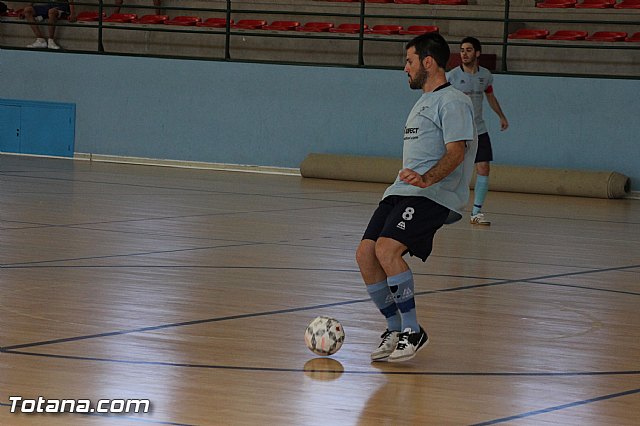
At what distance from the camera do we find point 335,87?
21531 millimetres

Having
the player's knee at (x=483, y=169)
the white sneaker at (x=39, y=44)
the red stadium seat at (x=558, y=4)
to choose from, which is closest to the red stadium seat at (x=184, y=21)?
the white sneaker at (x=39, y=44)

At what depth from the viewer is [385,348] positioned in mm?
6289

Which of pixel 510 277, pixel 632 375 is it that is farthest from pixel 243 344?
pixel 510 277

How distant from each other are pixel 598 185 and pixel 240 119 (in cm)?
696

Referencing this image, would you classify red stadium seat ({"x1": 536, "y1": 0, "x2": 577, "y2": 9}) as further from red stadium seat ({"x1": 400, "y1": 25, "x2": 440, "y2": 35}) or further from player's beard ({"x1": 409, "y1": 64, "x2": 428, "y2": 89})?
player's beard ({"x1": 409, "y1": 64, "x2": 428, "y2": 89})

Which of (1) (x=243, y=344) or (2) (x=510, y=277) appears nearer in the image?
(1) (x=243, y=344)

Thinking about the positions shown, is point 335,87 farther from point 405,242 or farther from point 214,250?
point 405,242

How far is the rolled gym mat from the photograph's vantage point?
18844 mm

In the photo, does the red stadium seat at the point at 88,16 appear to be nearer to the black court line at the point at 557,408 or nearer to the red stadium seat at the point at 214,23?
the red stadium seat at the point at 214,23

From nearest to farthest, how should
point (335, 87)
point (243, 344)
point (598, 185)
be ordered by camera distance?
point (243, 344)
point (598, 185)
point (335, 87)

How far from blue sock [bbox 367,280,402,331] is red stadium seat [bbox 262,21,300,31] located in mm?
16798

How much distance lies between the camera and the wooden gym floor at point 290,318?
525 centimetres

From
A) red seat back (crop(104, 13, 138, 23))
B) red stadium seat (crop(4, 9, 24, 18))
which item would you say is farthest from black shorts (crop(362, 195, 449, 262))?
red stadium seat (crop(4, 9, 24, 18))

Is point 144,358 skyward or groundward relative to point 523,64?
groundward
